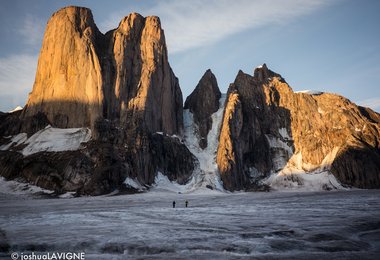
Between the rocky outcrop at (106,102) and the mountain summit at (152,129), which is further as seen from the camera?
the mountain summit at (152,129)

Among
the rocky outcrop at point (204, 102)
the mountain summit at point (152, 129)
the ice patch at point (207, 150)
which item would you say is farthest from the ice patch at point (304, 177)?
the rocky outcrop at point (204, 102)

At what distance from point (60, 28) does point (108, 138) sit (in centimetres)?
5672

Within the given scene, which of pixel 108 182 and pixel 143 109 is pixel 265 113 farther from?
pixel 108 182

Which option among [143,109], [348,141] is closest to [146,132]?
[143,109]

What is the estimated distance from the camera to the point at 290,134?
554ft

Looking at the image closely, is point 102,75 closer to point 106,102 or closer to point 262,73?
point 106,102

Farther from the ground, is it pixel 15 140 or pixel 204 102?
pixel 204 102

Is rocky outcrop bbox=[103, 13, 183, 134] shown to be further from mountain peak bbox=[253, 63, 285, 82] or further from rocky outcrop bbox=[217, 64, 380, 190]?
mountain peak bbox=[253, 63, 285, 82]

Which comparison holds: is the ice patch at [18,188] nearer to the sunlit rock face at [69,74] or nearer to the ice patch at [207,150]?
the sunlit rock face at [69,74]

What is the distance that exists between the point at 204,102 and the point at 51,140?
75115mm

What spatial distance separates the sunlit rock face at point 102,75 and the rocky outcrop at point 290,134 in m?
30.2

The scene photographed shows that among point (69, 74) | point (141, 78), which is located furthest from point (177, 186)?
point (69, 74)

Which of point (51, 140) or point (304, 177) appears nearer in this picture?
point (51, 140)

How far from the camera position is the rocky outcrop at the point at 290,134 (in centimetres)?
14212
